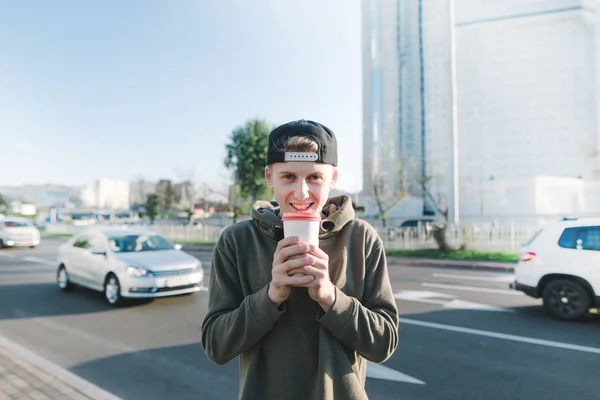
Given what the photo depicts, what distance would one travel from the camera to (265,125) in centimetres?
2956

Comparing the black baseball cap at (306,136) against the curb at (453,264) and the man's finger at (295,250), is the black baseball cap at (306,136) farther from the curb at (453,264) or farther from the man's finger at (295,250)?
the curb at (453,264)

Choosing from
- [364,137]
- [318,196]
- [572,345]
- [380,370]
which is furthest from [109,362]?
[364,137]

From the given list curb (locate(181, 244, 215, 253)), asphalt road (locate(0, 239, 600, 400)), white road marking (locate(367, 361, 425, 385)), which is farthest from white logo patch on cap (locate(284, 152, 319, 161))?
curb (locate(181, 244, 215, 253))

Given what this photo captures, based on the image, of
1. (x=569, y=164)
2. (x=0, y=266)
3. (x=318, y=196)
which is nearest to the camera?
(x=318, y=196)

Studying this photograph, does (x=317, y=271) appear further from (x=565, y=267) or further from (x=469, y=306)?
(x=469, y=306)

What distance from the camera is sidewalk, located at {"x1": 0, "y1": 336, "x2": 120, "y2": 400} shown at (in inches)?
147

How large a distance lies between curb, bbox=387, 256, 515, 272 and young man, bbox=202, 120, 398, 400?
1300 cm

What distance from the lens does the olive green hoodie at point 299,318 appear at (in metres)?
1.37

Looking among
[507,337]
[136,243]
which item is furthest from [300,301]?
[136,243]

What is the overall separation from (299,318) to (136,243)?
8.40 metres

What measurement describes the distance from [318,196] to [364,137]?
5370 centimetres

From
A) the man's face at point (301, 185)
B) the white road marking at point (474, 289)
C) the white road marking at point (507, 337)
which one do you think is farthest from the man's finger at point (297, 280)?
the white road marking at point (474, 289)

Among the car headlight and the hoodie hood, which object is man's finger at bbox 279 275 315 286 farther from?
the car headlight

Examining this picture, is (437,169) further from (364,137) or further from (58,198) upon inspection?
(58,198)
